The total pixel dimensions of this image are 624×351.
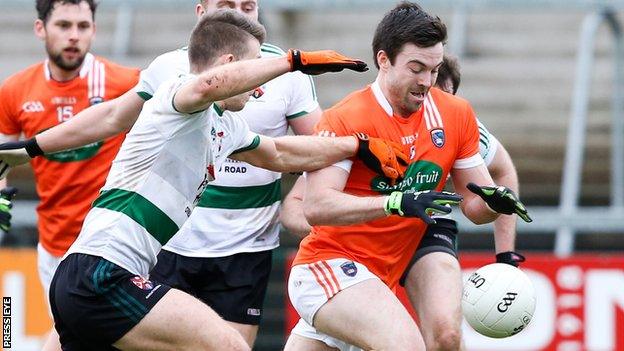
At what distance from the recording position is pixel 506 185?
7363 millimetres

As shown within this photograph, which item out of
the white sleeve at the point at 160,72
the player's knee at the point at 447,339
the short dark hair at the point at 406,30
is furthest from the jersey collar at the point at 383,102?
the player's knee at the point at 447,339

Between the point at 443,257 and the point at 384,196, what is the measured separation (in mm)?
767

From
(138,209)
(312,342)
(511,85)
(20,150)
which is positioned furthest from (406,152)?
(511,85)

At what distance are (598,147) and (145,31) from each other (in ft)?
15.3

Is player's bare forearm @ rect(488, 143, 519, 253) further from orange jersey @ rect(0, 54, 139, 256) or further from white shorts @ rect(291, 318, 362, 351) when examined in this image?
orange jersey @ rect(0, 54, 139, 256)

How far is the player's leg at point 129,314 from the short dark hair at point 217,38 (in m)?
0.97

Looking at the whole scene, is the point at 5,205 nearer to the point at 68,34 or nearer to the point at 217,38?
the point at 217,38

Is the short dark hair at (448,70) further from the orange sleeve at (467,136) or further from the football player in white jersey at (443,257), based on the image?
the orange sleeve at (467,136)

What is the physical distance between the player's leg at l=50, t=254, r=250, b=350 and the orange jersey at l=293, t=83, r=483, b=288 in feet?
3.49

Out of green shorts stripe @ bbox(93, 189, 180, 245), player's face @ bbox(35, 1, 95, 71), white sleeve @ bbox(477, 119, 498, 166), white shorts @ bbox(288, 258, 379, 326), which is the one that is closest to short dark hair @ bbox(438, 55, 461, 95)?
white sleeve @ bbox(477, 119, 498, 166)

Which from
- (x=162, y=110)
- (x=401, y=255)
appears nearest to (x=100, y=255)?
(x=162, y=110)

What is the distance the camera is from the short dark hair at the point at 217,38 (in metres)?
5.77

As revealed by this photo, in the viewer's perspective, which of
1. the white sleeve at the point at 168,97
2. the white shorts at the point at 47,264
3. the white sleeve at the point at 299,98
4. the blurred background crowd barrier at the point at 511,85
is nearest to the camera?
the white sleeve at the point at 168,97

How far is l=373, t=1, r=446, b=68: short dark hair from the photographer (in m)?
6.25
